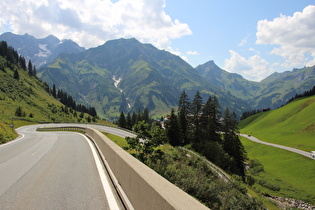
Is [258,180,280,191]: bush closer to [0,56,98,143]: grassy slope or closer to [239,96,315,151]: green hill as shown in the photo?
[239,96,315,151]: green hill

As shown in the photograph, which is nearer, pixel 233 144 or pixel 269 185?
pixel 269 185

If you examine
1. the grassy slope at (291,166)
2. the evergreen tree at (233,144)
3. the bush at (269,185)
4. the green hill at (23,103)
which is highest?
the green hill at (23,103)

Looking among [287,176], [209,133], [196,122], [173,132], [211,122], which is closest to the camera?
[287,176]

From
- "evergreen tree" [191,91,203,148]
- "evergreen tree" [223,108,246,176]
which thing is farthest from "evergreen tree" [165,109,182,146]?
"evergreen tree" [223,108,246,176]

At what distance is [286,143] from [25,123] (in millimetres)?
95090

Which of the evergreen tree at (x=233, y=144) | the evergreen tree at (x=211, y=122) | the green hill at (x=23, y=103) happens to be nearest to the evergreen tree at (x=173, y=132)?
the evergreen tree at (x=211, y=122)

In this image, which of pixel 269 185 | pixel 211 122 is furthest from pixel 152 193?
pixel 211 122

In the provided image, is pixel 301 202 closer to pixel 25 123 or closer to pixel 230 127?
pixel 230 127

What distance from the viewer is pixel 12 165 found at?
36.7 feet

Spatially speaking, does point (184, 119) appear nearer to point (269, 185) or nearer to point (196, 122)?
point (196, 122)

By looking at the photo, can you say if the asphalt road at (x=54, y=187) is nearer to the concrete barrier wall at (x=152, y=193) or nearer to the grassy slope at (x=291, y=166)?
the concrete barrier wall at (x=152, y=193)

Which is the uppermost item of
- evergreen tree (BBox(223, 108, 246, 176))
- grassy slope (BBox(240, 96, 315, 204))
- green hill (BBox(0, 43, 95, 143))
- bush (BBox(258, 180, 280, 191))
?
green hill (BBox(0, 43, 95, 143))

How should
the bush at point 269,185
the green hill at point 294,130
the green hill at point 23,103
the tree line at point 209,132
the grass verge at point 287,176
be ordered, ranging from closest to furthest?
1. the grass verge at point 287,176
2. the bush at point 269,185
3. the tree line at point 209,132
4. the green hill at point 294,130
5. the green hill at point 23,103

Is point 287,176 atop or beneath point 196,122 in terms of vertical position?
beneath
